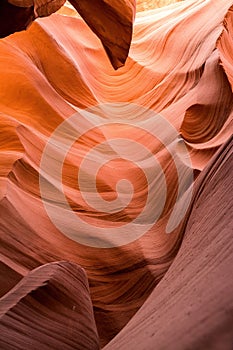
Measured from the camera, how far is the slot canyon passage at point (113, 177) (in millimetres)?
1184

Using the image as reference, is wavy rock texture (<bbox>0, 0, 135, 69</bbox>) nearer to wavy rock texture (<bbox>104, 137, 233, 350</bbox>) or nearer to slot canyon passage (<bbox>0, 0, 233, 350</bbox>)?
slot canyon passage (<bbox>0, 0, 233, 350</bbox>)

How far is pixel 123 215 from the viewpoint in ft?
7.61

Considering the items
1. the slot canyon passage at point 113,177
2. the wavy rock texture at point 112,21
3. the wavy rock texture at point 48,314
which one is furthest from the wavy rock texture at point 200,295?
the wavy rock texture at point 112,21

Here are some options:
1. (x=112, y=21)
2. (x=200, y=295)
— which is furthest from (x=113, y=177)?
(x=200, y=295)

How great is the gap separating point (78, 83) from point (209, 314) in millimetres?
2279

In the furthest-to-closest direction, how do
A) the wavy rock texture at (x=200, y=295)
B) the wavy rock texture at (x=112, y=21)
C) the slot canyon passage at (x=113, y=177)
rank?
the wavy rock texture at (x=112, y=21) < the slot canyon passage at (x=113, y=177) < the wavy rock texture at (x=200, y=295)

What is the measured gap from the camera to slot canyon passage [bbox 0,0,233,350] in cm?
118

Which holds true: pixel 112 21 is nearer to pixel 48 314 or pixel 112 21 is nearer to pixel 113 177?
pixel 113 177

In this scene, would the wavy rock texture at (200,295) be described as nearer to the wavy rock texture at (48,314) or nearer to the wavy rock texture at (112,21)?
the wavy rock texture at (48,314)

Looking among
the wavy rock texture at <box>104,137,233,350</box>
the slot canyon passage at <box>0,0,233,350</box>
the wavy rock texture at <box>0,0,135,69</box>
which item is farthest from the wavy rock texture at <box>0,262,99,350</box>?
the wavy rock texture at <box>0,0,135,69</box>

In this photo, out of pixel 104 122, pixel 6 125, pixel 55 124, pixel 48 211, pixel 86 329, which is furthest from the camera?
pixel 104 122

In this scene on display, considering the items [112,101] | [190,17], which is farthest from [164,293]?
[190,17]

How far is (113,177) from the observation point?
8.32 ft

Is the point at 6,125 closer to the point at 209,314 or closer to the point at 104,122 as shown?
the point at 104,122
